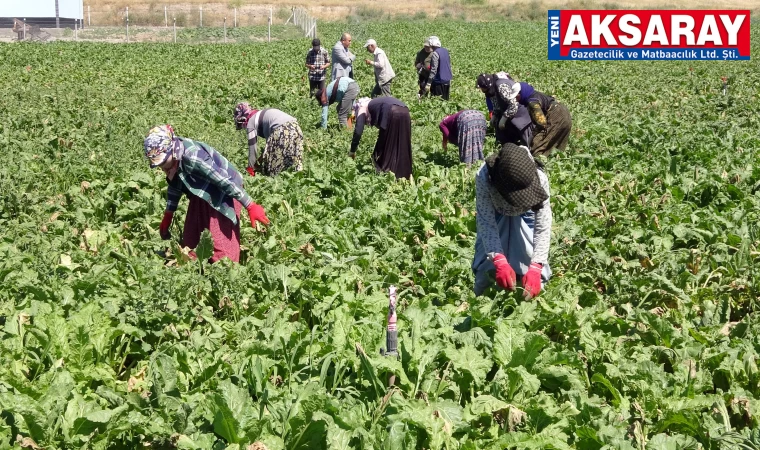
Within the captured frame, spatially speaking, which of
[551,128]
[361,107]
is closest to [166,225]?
[361,107]

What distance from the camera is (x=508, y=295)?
5.39 metres

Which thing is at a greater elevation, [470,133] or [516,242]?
[470,133]

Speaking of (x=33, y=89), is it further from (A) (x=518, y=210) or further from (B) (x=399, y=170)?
(A) (x=518, y=210)

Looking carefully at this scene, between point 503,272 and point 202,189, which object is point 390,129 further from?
point 503,272

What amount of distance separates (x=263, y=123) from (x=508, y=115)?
8.80 feet

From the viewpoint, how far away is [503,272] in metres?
4.81

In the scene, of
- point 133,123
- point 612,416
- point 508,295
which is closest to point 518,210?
point 508,295

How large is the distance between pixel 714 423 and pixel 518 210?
1500 millimetres

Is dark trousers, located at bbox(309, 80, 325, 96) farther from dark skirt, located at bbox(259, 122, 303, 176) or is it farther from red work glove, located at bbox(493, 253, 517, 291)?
red work glove, located at bbox(493, 253, 517, 291)

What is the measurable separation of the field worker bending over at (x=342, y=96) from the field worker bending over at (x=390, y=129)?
1890 millimetres

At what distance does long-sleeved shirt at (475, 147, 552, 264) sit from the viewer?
15.9 feet

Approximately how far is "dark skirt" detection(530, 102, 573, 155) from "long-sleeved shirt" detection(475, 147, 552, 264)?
19.6 ft

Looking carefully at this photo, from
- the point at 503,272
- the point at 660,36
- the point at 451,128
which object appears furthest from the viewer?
the point at 660,36

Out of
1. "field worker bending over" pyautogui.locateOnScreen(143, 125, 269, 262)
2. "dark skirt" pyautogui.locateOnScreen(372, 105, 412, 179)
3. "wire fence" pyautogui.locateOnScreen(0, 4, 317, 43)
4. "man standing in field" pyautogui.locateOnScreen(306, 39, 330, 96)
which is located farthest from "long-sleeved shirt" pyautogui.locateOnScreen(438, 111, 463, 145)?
"wire fence" pyautogui.locateOnScreen(0, 4, 317, 43)
